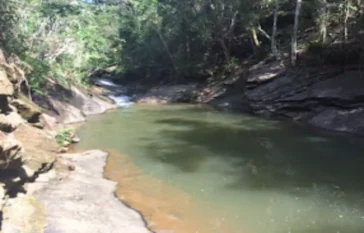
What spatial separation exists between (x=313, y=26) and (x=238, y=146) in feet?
55.3

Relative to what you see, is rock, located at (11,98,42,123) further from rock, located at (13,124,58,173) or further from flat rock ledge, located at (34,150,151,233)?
flat rock ledge, located at (34,150,151,233)

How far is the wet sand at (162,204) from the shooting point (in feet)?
28.0

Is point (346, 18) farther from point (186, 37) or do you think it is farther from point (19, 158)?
point (19, 158)

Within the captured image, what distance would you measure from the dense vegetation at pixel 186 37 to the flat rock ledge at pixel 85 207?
9.89 metres

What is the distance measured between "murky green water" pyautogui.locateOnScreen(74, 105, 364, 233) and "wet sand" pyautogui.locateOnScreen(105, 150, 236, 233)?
24 cm

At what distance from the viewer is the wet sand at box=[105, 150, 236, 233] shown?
8.54 metres

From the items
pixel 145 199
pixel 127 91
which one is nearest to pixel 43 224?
pixel 145 199

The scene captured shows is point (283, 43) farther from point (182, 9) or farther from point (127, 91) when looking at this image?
point (127, 91)

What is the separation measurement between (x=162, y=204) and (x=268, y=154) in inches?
233

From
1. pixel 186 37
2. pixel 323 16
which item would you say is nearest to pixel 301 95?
pixel 323 16

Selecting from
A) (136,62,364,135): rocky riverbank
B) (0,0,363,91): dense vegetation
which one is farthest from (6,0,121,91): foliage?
(136,62,364,135): rocky riverbank

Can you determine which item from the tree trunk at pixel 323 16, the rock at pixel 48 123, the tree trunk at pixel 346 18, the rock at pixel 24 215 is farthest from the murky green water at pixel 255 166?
the tree trunk at pixel 323 16

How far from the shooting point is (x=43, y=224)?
7.83 m

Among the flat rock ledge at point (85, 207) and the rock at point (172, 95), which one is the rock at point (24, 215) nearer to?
the flat rock ledge at point (85, 207)
